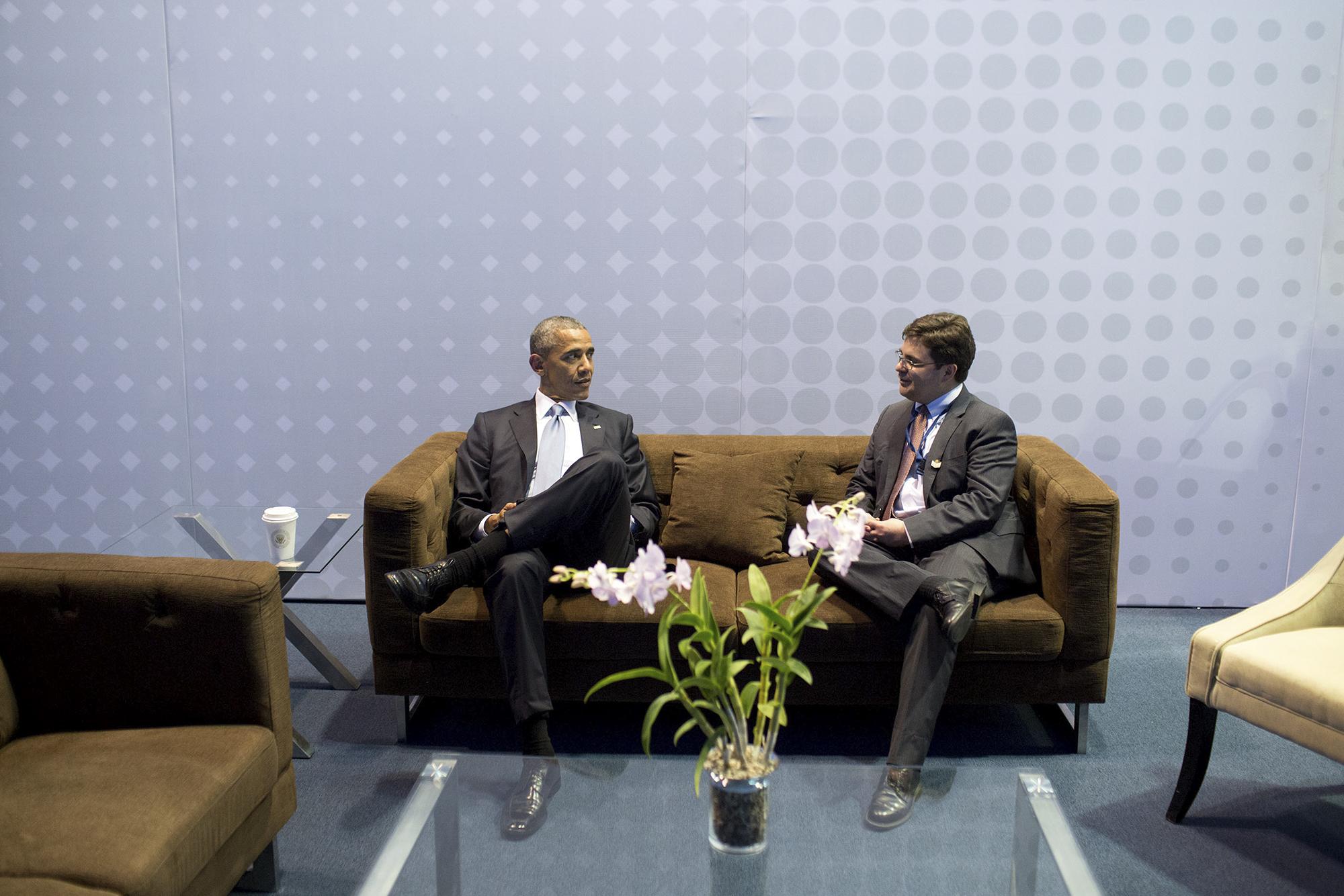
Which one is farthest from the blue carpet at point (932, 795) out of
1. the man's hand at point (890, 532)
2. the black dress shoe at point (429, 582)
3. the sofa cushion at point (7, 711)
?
the sofa cushion at point (7, 711)

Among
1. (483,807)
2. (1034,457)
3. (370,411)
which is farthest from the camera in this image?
(370,411)

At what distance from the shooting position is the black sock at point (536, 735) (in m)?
2.92

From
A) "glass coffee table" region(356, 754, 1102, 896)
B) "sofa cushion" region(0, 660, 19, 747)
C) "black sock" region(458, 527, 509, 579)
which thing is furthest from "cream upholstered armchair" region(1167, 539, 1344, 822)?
"sofa cushion" region(0, 660, 19, 747)

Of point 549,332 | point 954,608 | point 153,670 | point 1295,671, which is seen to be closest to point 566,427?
point 549,332

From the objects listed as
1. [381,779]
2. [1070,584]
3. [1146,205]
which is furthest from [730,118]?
[381,779]

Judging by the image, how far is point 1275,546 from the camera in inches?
170

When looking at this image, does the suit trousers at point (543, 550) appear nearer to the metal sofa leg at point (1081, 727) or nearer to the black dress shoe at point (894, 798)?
the black dress shoe at point (894, 798)

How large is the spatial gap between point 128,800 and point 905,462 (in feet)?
7.49

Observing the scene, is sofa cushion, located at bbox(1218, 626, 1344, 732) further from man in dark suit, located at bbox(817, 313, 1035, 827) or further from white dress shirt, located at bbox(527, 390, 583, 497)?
white dress shirt, located at bbox(527, 390, 583, 497)

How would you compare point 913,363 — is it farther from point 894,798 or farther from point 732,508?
point 894,798

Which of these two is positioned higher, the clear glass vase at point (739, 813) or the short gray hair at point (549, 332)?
the short gray hair at point (549, 332)

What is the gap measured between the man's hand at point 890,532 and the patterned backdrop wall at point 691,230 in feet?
3.55

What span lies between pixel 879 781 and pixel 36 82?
13.2 feet

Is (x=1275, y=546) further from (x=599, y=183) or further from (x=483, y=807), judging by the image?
(x=483, y=807)
